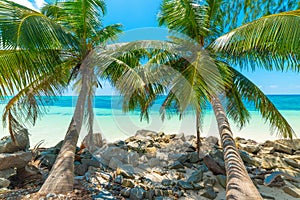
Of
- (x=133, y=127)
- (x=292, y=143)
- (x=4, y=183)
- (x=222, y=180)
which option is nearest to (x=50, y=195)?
(x=4, y=183)

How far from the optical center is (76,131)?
4312 millimetres

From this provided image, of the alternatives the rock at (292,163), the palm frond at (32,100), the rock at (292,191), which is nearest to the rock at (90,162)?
the palm frond at (32,100)

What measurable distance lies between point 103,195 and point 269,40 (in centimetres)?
432

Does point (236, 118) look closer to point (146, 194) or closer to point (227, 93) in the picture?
point (227, 93)

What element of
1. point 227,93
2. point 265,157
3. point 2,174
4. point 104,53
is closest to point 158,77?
point 104,53

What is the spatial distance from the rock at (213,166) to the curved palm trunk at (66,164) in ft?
12.6

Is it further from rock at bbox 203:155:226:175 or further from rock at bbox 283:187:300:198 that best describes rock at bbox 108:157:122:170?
rock at bbox 283:187:300:198

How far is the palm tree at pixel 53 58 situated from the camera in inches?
125

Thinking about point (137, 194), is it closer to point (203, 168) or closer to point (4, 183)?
point (203, 168)

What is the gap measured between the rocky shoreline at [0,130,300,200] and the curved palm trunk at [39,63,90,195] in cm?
16

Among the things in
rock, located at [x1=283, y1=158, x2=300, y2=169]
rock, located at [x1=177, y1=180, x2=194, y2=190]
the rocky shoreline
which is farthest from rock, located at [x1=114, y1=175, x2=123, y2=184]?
rock, located at [x1=283, y1=158, x2=300, y2=169]

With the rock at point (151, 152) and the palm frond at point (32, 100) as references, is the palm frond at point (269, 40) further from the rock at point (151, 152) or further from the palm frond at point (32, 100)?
the palm frond at point (32, 100)

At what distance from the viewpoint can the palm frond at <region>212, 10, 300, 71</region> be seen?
2977 millimetres

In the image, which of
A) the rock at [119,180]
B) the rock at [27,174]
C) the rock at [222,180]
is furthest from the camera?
the rock at [222,180]
